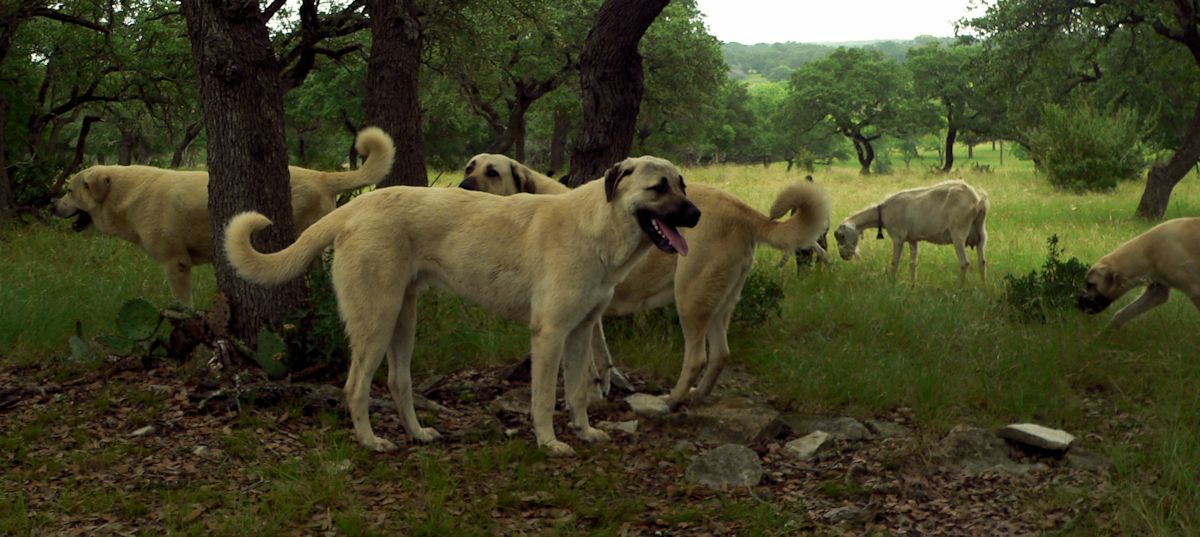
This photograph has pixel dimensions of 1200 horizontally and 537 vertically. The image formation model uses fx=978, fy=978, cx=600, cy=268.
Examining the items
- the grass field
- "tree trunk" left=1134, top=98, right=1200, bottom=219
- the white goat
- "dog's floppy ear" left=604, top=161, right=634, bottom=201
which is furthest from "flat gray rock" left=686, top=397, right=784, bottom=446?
A: "tree trunk" left=1134, top=98, right=1200, bottom=219

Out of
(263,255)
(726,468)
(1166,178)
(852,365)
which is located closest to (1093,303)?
(852,365)

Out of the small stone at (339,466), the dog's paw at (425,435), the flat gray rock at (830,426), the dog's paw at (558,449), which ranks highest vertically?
the small stone at (339,466)

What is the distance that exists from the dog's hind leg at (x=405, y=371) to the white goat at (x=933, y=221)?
7.52 metres

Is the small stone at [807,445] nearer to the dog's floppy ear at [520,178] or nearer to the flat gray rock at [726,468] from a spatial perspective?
the flat gray rock at [726,468]

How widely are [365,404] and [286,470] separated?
64cm

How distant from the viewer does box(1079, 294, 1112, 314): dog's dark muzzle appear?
827 centimetres

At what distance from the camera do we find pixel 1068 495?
475 centimetres

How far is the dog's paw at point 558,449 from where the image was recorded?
5359 mm

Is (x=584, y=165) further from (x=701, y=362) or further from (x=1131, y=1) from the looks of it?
(x=1131, y=1)

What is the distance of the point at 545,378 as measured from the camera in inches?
211

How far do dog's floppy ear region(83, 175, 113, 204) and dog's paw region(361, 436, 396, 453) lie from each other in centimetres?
459

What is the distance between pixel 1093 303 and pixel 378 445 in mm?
6184

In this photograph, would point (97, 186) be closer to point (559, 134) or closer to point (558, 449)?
point (558, 449)

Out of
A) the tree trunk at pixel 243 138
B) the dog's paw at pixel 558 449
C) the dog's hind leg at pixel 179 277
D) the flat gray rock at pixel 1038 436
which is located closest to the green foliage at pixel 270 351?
the tree trunk at pixel 243 138
